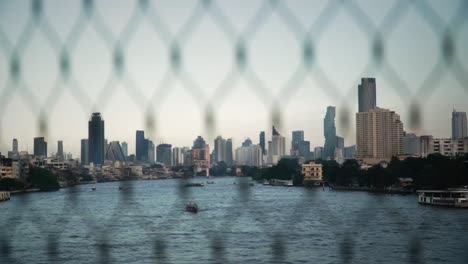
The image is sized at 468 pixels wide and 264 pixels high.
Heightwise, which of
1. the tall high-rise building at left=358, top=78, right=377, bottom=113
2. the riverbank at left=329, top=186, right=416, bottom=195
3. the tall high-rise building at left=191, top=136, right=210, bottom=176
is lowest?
the riverbank at left=329, top=186, right=416, bottom=195

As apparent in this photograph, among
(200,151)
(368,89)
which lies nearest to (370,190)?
(200,151)

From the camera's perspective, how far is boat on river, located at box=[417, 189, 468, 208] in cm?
984

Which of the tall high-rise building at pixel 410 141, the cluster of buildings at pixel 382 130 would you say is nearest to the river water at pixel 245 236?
the cluster of buildings at pixel 382 130

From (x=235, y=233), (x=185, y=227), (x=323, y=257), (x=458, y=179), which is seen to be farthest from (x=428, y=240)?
(x=458, y=179)

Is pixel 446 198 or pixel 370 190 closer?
pixel 446 198

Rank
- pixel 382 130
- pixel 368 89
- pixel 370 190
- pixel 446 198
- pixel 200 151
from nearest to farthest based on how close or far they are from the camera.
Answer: pixel 368 89 → pixel 382 130 → pixel 200 151 → pixel 446 198 → pixel 370 190

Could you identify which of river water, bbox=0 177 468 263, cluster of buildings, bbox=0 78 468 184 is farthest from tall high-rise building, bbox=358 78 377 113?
river water, bbox=0 177 468 263

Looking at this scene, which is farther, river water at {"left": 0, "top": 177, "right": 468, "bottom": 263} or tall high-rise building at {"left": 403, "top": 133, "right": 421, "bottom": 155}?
river water at {"left": 0, "top": 177, "right": 468, "bottom": 263}

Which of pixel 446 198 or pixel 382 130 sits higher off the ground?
pixel 382 130

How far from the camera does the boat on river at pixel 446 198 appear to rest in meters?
9.84

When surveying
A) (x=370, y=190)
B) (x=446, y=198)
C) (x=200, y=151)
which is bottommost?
(x=370, y=190)

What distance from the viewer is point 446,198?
10.2m

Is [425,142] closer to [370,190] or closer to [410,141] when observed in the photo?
[410,141]

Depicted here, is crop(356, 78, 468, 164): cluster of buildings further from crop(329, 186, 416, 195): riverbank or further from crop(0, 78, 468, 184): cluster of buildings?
crop(329, 186, 416, 195): riverbank
